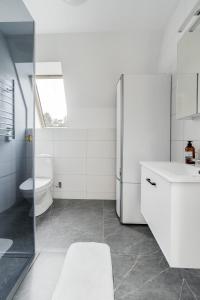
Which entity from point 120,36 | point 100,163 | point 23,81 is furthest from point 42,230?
point 120,36

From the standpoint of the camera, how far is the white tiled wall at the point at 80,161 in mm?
3305

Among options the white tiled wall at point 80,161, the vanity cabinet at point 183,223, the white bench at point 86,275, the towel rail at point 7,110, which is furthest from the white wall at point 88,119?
the white bench at point 86,275

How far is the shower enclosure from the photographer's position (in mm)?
1287

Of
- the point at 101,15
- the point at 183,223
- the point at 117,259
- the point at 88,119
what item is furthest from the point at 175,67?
the point at 117,259

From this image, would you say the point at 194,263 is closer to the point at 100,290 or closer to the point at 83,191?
the point at 100,290

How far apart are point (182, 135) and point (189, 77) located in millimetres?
575

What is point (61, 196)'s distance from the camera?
3363 mm

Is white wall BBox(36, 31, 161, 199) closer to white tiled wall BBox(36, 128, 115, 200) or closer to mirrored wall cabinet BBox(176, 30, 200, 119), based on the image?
white tiled wall BBox(36, 128, 115, 200)

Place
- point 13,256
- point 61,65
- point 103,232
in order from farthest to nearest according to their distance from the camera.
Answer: point 61,65 → point 103,232 → point 13,256

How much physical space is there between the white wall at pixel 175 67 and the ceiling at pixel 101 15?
0.14 meters

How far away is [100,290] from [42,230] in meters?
1.82

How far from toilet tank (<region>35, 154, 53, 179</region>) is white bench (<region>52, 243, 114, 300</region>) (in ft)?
7.31

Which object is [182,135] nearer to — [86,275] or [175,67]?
[175,67]

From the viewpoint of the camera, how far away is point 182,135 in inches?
81.5
